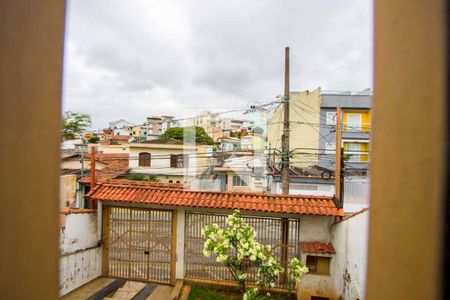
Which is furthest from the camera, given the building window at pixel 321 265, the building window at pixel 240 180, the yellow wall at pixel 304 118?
the yellow wall at pixel 304 118

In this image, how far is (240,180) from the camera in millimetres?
17156

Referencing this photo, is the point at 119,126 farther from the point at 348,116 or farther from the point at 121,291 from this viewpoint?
the point at 348,116

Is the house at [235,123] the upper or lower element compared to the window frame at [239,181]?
upper

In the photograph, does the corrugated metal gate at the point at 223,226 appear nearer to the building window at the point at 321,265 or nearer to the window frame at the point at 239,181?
the building window at the point at 321,265

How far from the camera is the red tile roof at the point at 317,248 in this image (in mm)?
6141

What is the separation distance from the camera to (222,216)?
7.14m

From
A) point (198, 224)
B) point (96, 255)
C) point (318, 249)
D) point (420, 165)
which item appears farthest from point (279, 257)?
point (420, 165)

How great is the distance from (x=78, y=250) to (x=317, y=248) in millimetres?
6209

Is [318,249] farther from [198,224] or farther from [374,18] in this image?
[374,18]

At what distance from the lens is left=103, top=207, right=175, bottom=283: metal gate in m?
7.44

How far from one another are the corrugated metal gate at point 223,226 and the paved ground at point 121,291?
75 cm

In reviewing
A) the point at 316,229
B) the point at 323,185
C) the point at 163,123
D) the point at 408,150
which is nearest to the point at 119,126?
the point at 163,123

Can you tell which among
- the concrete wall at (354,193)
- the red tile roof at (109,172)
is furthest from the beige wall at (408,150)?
the red tile roof at (109,172)

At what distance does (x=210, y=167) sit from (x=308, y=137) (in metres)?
10.4
